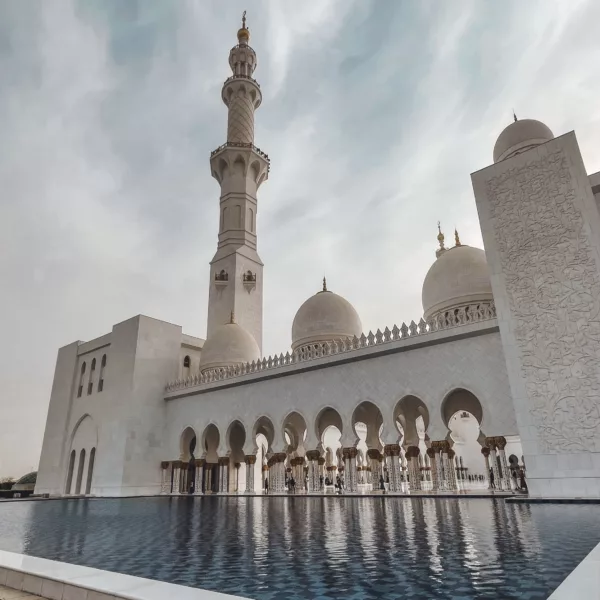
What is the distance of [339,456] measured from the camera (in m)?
13.9

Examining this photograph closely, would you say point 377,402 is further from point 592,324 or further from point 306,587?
point 306,587

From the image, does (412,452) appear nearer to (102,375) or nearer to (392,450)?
(392,450)

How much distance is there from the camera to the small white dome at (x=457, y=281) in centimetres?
1122

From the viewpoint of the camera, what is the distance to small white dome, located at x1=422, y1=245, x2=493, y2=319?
1122cm

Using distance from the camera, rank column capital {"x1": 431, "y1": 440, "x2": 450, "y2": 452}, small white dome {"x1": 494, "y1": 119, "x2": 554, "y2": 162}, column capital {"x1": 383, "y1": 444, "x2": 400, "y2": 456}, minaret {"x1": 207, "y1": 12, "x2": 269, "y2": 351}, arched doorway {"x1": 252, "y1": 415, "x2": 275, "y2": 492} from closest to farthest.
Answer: column capital {"x1": 431, "y1": 440, "x2": 450, "y2": 452} → column capital {"x1": 383, "y1": 444, "x2": 400, "y2": 456} → small white dome {"x1": 494, "y1": 119, "x2": 554, "y2": 162} → arched doorway {"x1": 252, "y1": 415, "x2": 275, "y2": 492} → minaret {"x1": 207, "y1": 12, "x2": 269, "y2": 351}

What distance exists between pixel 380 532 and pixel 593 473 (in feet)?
15.5

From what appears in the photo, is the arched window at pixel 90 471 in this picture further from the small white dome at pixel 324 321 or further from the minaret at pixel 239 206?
the small white dome at pixel 324 321

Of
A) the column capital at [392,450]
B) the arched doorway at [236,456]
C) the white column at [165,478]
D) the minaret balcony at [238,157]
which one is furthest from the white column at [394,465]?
the minaret balcony at [238,157]

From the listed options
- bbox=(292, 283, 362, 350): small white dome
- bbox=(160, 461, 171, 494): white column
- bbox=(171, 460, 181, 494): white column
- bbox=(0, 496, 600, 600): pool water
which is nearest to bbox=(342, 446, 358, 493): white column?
bbox=(292, 283, 362, 350): small white dome

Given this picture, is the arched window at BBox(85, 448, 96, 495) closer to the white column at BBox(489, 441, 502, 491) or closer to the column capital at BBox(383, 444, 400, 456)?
the column capital at BBox(383, 444, 400, 456)

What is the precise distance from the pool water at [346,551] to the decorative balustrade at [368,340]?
173 inches

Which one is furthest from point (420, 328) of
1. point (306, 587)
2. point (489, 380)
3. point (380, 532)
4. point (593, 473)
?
point (306, 587)

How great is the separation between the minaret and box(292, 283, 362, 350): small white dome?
347 cm

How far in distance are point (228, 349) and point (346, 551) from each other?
12415 millimetres
